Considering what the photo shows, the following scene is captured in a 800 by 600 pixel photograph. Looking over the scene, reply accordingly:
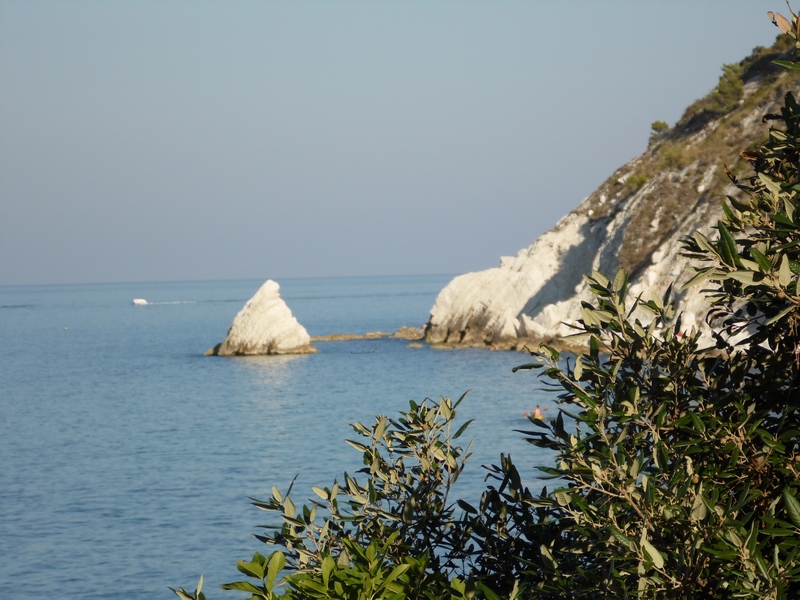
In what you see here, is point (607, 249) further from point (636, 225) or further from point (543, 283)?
point (543, 283)

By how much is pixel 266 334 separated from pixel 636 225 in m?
29.6

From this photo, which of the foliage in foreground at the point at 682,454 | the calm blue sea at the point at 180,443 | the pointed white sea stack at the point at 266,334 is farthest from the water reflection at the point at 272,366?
the foliage in foreground at the point at 682,454

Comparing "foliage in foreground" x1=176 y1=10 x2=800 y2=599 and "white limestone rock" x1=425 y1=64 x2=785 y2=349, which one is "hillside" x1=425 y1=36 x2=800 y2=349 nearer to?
"white limestone rock" x1=425 y1=64 x2=785 y2=349

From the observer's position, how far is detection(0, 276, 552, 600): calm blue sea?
21859 millimetres

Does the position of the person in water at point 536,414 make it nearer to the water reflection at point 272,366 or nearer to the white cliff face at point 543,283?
the white cliff face at point 543,283

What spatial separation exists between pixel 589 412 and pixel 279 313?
219 ft

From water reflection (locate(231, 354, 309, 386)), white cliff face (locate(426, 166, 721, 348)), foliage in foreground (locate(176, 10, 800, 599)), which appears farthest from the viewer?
water reflection (locate(231, 354, 309, 386))

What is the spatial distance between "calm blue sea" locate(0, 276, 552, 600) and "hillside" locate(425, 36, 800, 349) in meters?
4.10

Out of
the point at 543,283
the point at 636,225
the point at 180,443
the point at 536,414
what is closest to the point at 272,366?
the point at 543,283

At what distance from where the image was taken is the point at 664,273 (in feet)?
169

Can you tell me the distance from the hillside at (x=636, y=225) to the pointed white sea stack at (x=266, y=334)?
11.3m

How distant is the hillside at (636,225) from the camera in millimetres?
55438

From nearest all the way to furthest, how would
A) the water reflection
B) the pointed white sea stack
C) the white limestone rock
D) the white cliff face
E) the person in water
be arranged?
the person in water
the white limestone rock
the white cliff face
the water reflection
the pointed white sea stack

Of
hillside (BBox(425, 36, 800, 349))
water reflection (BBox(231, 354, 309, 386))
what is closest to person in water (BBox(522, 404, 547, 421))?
hillside (BBox(425, 36, 800, 349))
